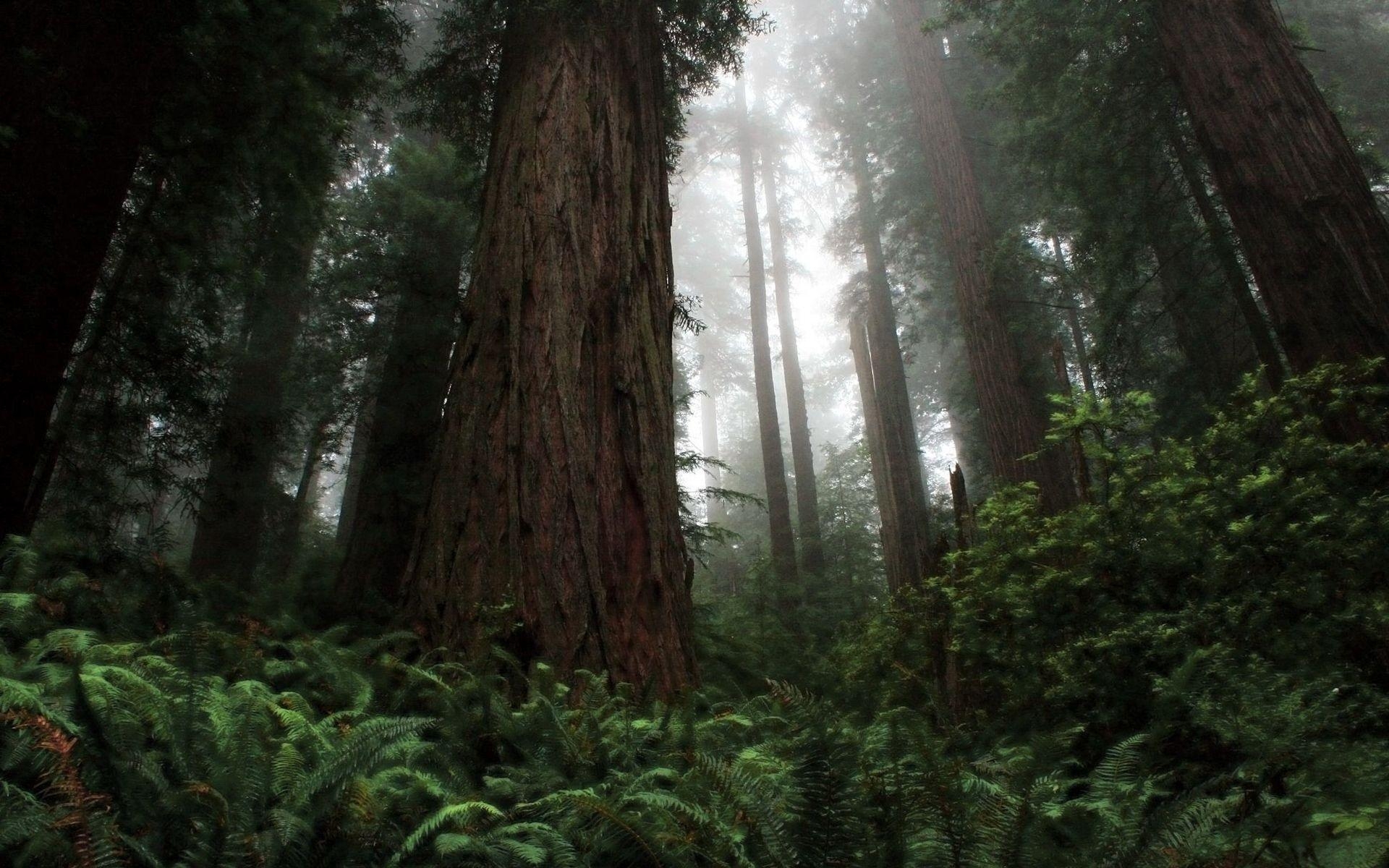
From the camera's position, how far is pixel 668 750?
2271 millimetres

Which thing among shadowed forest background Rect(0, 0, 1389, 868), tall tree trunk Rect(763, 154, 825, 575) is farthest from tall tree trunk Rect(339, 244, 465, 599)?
tall tree trunk Rect(763, 154, 825, 575)

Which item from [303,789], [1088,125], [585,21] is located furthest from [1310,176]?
[303,789]

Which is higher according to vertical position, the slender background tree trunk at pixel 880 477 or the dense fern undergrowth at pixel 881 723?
the slender background tree trunk at pixel 880 477

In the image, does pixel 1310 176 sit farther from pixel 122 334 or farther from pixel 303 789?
pixel 122 334

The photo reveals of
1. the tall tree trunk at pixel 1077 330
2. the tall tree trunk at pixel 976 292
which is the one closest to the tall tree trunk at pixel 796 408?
the tall tree trunk at pixel 976 292

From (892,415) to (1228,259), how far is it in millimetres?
7147

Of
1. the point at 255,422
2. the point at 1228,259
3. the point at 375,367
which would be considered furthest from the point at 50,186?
the point at 1228,259

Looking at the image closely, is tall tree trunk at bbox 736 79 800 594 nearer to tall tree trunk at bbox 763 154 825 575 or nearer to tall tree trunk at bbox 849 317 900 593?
tall tree trunk at bbox 763 154 825 575

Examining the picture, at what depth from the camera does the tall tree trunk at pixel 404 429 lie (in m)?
7.42

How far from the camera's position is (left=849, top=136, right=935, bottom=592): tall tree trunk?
1104cm

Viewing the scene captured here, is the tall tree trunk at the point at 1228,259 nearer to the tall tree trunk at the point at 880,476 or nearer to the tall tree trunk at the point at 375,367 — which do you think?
the tall tree trunk at the point at 880,476

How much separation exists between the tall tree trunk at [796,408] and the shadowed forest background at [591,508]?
7.65 metres

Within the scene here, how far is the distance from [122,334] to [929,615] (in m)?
5.86

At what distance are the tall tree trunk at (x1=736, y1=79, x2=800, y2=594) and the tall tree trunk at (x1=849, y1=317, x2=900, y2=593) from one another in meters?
2.20
